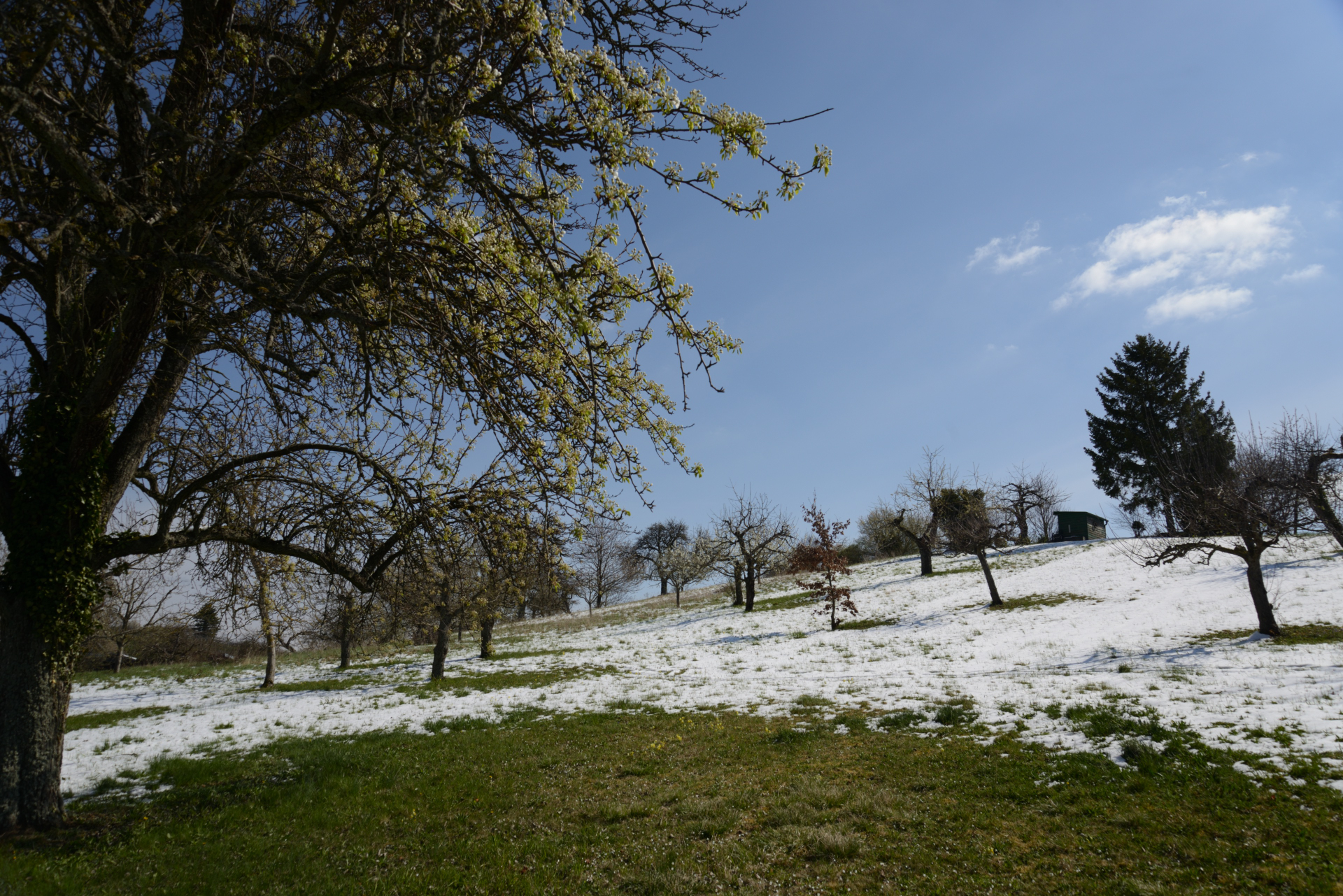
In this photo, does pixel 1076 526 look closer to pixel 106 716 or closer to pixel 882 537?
pixel 882 537

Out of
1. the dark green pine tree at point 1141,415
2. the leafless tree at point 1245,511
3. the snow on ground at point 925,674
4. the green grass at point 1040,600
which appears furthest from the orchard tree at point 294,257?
the dark green pine tree at point 1141,415

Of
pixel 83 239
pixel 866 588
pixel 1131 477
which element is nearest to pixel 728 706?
pixel 83 239

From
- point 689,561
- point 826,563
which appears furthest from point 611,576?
point 826,563

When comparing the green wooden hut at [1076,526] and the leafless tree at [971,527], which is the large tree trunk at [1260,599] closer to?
the leafless tree at [971,527]

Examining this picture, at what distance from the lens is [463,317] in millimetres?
5453

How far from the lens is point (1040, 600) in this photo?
79.4ft

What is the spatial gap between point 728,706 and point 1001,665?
24.5 feet

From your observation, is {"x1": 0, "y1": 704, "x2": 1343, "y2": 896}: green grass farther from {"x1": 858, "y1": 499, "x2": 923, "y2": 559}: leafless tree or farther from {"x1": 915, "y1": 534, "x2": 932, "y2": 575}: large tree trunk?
{"x1": 858, "y1": 499, "x2": 923, "y2": 559}: leafless tree

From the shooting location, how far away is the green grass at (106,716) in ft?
44.2

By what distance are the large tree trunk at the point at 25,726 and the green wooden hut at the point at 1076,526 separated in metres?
52.4

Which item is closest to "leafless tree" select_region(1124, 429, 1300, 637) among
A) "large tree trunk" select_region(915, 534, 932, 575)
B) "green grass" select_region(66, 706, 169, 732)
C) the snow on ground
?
the snow on ground

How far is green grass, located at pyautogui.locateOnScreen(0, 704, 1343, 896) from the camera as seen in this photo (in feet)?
15.9

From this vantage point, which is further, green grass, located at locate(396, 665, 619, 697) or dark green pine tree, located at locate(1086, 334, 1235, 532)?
dark green pine tree, located at locate(1086, 334, 1235, 532)

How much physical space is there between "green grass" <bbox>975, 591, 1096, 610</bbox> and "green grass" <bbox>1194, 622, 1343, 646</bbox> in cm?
731
